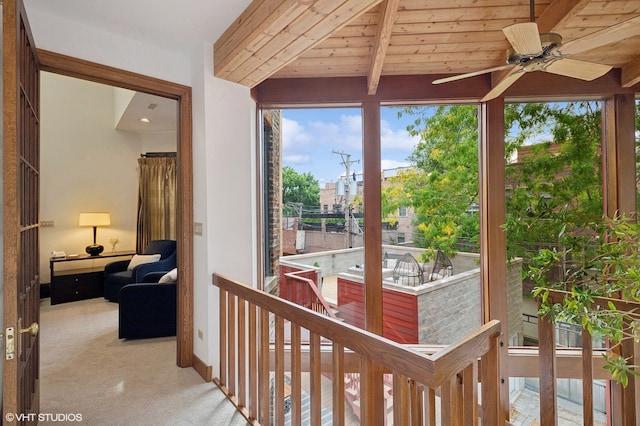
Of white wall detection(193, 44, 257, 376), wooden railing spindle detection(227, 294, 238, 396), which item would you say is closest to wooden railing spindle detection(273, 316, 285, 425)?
wooden railing spindle detection(227, 294, 238, 396)

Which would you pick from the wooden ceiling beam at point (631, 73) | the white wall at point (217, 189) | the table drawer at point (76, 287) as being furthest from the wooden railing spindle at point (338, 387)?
the table drawer at point (76, 287)

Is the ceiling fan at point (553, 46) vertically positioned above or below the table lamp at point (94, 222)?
above

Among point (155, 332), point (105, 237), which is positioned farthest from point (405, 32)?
point (105, 237)

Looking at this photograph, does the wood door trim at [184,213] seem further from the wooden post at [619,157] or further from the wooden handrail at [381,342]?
the wooden post at [619,157]

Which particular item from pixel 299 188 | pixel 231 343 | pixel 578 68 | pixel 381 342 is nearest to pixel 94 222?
pixel 299 188

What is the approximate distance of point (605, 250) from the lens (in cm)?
194

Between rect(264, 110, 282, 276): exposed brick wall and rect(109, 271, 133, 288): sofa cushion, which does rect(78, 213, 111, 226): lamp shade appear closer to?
rect(109, 271, 133, 288): sofa cushion

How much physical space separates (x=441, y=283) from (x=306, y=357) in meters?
1.60

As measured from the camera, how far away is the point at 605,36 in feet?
5.49

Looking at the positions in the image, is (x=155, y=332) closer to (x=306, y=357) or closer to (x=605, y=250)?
(x=306, y=357)

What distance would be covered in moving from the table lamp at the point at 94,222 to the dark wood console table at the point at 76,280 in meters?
0.11

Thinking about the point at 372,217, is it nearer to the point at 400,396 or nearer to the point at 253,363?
the point at 253,363

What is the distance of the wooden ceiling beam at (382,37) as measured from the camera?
85.9 inches

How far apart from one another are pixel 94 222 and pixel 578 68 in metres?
6.37
